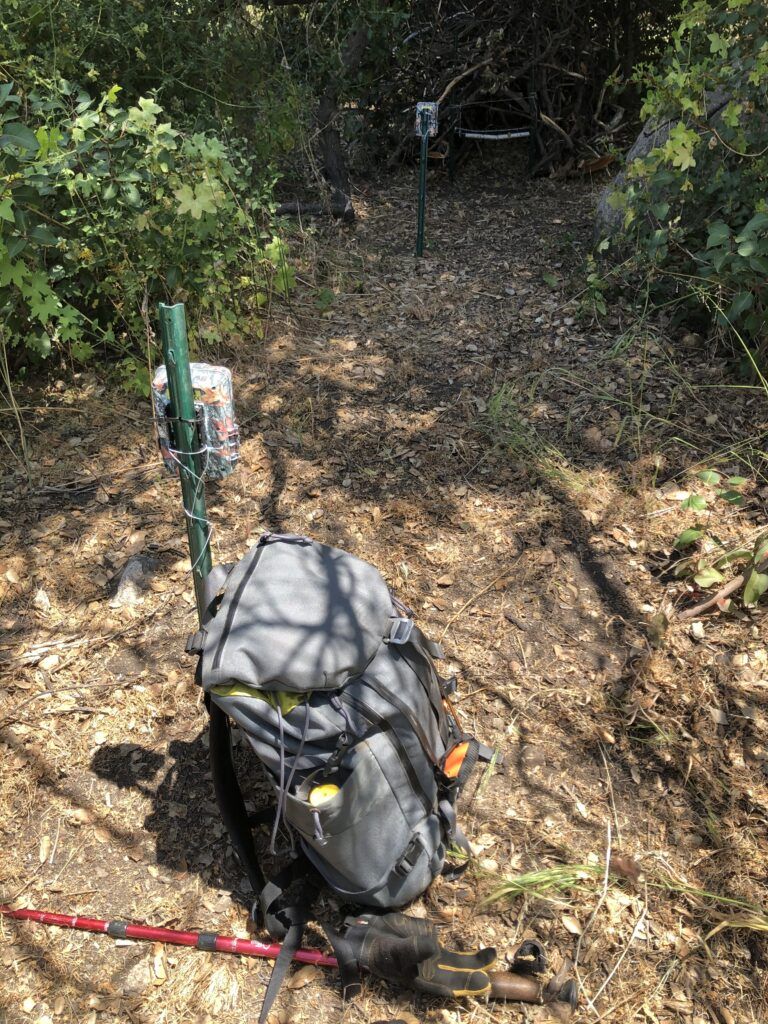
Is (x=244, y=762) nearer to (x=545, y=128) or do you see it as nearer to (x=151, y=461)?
(x=151, y=461)

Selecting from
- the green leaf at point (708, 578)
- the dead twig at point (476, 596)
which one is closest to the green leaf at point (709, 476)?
the green leaf at point (708, 578)

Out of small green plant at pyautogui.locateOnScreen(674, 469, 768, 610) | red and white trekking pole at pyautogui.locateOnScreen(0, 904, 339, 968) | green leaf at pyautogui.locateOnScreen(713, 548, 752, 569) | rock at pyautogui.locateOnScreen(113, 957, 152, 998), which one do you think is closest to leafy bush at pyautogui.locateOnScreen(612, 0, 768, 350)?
small green plant at pyautogui.locateOnScreen(674, 469, 768, 610)

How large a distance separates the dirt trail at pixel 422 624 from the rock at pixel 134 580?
0.05 metres

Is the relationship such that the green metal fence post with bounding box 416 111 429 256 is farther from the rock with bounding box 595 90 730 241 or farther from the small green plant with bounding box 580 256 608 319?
the small green plant with bounding box 580 256 608 319

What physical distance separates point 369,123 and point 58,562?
5.82 metres

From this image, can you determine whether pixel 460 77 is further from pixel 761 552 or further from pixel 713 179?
pixel 761 552

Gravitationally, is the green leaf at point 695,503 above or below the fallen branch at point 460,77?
below

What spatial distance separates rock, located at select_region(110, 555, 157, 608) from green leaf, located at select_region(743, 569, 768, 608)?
2.14 metres

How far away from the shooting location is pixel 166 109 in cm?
460

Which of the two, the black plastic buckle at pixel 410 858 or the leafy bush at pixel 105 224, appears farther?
the leafy bush at pixel 105 224

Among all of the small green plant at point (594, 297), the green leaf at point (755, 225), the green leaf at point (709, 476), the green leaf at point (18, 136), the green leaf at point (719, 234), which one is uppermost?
the green leaf at point (18, 136)

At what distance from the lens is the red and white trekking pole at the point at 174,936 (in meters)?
1.84

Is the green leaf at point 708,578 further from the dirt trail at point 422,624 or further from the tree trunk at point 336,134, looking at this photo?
the tree trunk at point 336,134

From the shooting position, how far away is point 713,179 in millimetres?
3719
